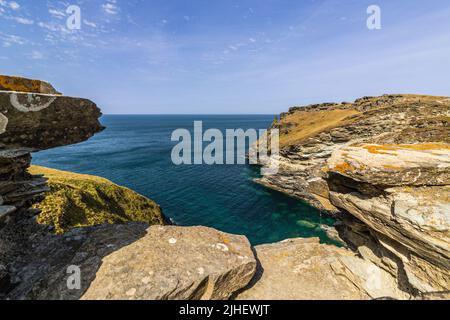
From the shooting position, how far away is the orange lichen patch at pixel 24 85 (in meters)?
8.14

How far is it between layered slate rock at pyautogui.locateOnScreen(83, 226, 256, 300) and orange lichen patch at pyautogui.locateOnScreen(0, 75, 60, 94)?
26.8 feet

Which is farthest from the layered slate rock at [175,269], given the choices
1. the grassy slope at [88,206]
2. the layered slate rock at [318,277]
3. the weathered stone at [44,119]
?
the grassy slope at [88,206]

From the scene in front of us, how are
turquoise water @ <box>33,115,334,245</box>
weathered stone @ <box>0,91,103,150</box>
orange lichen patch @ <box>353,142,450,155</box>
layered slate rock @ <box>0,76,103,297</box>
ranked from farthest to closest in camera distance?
turquoise water @ <box>33,115,334,245</box>, orange lichen patch @ <box>353,142,450,155</box>, layered slate rock @ <box>0,76,103,297</box>, weathered stone @ <box>0,91,103,150</box>

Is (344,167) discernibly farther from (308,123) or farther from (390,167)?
(308,123)

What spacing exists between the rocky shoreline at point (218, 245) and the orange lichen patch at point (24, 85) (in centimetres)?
4

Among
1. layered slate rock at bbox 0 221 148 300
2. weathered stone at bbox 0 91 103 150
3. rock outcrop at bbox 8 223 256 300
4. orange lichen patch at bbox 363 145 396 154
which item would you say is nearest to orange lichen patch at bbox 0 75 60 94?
weathered stone at bbox 0 91 103 150

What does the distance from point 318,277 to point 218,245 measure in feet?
19.7

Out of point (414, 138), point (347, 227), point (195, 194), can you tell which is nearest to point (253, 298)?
point (347, 227)

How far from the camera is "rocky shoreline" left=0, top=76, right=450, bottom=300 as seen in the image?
327 inches

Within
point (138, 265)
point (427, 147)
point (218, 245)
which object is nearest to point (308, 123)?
point (427, 147)

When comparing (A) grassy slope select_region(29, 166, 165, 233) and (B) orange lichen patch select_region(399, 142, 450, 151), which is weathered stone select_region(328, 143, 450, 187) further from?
(A) grassy slope select_region(29, 166, 165, 233)
